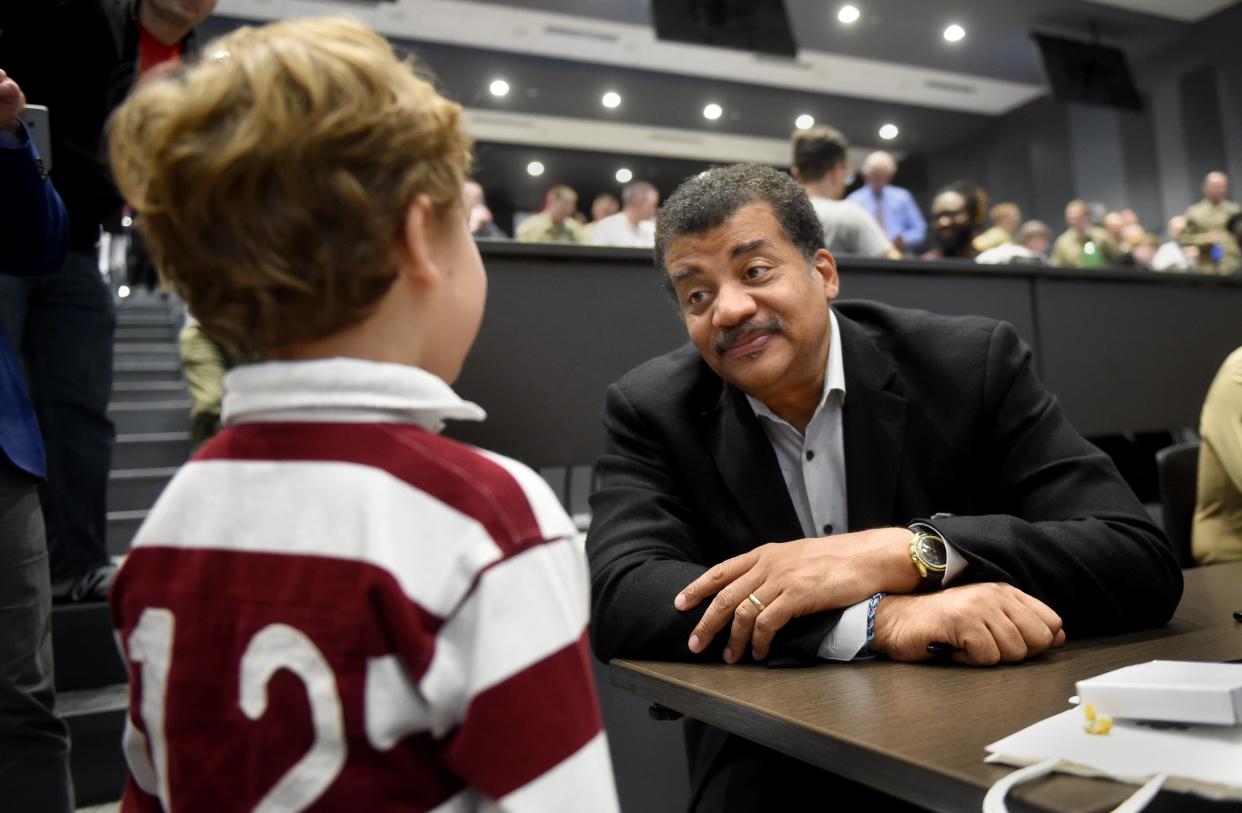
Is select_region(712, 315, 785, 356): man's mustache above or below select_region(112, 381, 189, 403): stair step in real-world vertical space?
below

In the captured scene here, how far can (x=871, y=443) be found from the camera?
144 cm

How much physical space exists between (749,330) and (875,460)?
0.28 meters

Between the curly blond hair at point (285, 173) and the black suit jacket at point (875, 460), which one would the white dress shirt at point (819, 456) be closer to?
the black suit jacket at point (875, 460)

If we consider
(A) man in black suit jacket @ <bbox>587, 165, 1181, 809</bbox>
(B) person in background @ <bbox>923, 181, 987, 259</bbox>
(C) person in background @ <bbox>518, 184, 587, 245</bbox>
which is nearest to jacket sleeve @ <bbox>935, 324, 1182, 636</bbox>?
(A) man in black suit jacket @ <bbox>587, 165, 1181, 809</bbox>

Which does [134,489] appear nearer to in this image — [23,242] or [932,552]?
[23,242]

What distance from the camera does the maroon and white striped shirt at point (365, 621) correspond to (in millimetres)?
528

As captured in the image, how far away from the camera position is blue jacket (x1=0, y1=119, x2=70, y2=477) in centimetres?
116

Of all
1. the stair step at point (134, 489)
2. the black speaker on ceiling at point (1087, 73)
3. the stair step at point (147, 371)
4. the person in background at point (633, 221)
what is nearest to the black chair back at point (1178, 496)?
the stair step at point (134, 489)

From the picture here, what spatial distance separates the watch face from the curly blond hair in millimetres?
784

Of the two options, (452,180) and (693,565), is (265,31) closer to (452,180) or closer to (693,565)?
(452,180)

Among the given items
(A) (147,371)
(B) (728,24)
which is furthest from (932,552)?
(B) (728,24)

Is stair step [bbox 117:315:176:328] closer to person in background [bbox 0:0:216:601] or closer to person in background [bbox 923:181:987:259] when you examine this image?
person in background [bbox 0:0:216:601]

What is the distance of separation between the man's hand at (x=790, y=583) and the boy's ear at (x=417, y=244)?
600 mm

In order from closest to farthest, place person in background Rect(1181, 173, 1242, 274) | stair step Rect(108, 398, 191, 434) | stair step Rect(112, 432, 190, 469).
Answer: stair step Rect(112, 432, 190, 469), stair step Rect(108, 398, 191, 434), person in background Rect(1181, 173, 1242, 274)
